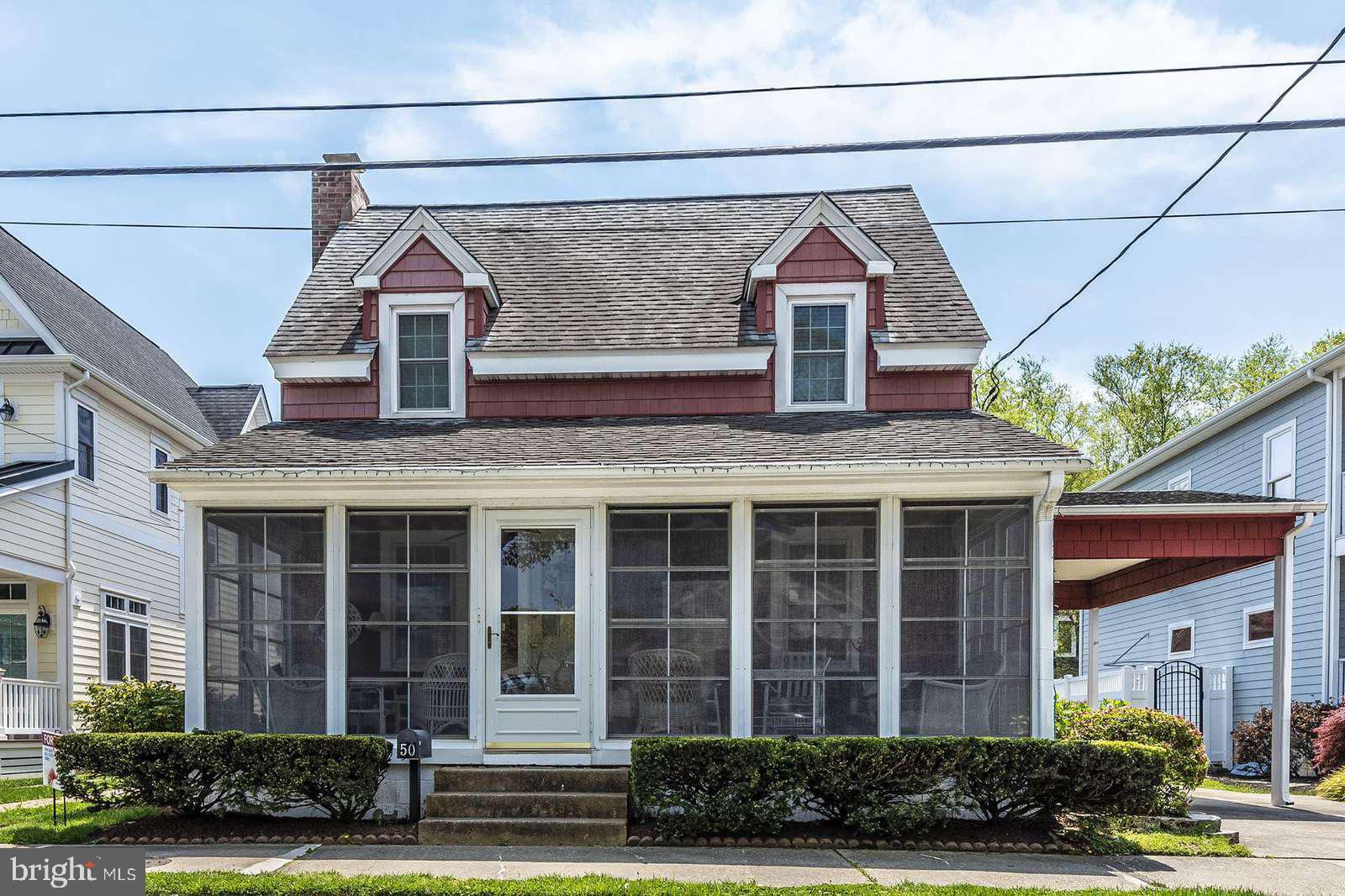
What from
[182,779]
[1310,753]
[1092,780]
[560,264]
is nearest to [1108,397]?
[1310,753]

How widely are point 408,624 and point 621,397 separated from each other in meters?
3.45

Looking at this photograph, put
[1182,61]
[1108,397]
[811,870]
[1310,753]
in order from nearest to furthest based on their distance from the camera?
[811,870] < [1182,61] < [1310,753] < [1108,397]

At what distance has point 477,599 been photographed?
10672 mm

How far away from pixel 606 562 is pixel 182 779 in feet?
13.1

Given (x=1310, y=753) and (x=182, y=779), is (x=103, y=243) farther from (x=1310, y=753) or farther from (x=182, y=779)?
(x=1310, y=753)

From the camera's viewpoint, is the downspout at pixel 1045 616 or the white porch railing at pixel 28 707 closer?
the downspout at pixel 1045 616

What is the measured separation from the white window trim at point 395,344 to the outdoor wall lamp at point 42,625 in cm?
769

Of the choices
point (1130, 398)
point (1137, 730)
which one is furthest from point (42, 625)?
point (1130, 398)

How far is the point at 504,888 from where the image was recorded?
24.1 ft

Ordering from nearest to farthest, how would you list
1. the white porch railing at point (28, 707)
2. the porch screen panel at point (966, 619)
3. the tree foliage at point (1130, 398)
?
the porch screen panel at point (966, 619)
the white porch railing at point (28, 707)
the tree foliage at point (1130, 398)

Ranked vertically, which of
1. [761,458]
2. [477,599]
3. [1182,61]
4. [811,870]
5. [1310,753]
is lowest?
[1310,753]

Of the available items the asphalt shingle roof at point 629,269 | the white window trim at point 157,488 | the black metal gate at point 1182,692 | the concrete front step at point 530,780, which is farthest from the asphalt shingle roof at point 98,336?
the black metal gate at point 1182,692

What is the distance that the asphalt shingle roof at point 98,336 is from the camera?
1783cm

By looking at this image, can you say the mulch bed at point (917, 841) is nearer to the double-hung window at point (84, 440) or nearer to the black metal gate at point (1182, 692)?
the black metal gate at point (1182, 692)
